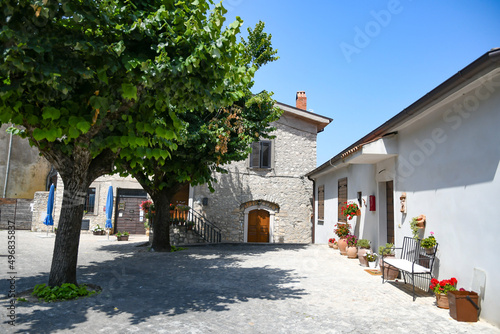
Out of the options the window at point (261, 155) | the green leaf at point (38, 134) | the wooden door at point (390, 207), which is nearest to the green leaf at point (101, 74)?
the green leaf at point (38, 134)

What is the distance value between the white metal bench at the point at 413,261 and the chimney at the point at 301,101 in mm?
12113

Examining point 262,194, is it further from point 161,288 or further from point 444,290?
point 444,290

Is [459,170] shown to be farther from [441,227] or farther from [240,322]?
[240,322]

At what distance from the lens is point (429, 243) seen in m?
5.76

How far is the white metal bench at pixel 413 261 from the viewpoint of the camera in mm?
5594

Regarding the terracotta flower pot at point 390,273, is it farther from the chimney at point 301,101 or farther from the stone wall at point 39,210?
the stone wall at point 39,210

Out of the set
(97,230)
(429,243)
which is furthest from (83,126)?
(97,230)

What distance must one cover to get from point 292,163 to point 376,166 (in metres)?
8.20

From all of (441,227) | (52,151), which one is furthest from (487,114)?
(52,151)

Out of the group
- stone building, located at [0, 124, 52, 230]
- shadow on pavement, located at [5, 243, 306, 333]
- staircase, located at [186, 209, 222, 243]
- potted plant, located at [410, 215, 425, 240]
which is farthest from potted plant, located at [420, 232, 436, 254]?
stone building, located at [0, 124, 52, 230]

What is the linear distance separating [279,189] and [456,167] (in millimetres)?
11662

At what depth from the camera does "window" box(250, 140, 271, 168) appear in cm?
1663

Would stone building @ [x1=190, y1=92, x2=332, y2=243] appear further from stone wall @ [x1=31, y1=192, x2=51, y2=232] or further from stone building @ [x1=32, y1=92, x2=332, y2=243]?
stone wall @ [x1=31, y1=192, x2=51, y2=232]

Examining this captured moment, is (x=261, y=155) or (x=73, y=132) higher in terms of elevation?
(x=261, y=155)
